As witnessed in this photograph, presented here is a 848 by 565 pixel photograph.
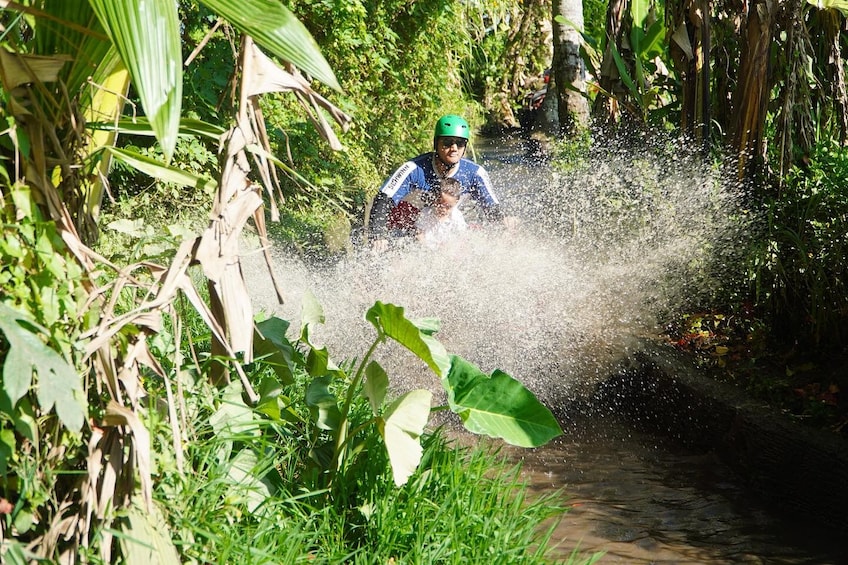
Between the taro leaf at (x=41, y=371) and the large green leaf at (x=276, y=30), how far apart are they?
2.53 ft

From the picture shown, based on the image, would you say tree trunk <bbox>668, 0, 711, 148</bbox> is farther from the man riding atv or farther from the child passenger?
the child passenger

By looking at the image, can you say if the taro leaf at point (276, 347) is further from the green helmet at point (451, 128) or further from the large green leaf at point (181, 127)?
the green helmet at point (451, 128)

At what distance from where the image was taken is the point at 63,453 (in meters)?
2.39

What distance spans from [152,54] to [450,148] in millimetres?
6023

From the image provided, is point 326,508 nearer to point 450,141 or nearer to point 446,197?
point 446,197

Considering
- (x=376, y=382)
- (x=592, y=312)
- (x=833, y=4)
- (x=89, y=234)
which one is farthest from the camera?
(x=592, y=312)

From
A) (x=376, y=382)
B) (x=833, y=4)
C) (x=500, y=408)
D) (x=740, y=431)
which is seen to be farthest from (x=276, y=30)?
(x=833, y=4)

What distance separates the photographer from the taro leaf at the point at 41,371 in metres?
1.98

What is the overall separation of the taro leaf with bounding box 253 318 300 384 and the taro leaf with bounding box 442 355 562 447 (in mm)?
573

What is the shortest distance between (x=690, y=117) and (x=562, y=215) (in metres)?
1.48

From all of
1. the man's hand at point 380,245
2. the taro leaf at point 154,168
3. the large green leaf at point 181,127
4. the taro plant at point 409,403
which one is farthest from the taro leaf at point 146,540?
the man's hand at point 380,245

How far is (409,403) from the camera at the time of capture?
10.4 feet

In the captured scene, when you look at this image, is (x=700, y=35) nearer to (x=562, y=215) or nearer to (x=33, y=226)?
(x=562, y=215)

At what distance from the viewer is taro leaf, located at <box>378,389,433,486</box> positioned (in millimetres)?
3074
